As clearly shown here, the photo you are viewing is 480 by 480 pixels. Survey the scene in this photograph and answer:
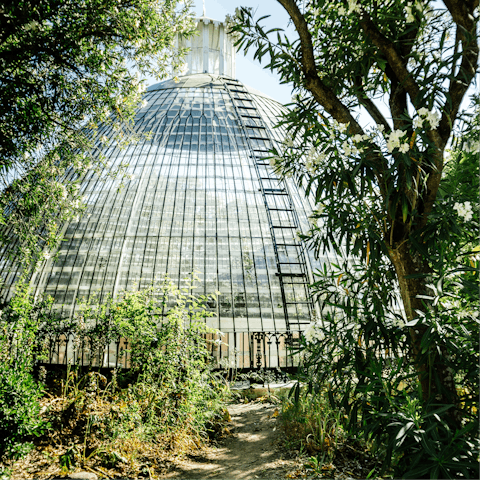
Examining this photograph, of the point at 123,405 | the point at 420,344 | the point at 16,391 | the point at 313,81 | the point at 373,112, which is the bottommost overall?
the point at 123,405

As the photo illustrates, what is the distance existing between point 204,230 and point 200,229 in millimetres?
148

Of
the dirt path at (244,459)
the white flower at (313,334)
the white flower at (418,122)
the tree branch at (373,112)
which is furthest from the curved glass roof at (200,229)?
the white flower at (418,122)

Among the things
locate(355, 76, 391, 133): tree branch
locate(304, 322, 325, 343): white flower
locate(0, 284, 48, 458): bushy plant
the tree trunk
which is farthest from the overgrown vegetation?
locate(355, 76, 391, 133): tree branch

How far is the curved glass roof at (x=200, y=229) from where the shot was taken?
12.3 metres

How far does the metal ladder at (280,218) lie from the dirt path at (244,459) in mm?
4422

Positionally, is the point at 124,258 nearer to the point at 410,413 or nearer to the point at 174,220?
the point at 174,220

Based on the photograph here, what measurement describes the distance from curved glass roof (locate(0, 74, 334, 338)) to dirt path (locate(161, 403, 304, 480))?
4.43m

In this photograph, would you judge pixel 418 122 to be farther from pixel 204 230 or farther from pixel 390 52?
pixel 204 230

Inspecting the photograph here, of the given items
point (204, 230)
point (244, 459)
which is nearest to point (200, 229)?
point (204, 230)

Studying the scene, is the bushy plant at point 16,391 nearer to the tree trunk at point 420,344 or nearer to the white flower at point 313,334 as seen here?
the white flower at point 313,334

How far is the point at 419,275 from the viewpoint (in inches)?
129

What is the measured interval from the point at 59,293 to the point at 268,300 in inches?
271

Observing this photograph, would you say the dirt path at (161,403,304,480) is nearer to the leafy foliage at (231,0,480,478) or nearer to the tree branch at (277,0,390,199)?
the leafy foliage at (231,0,480,478)

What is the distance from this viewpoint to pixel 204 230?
13.6 m
